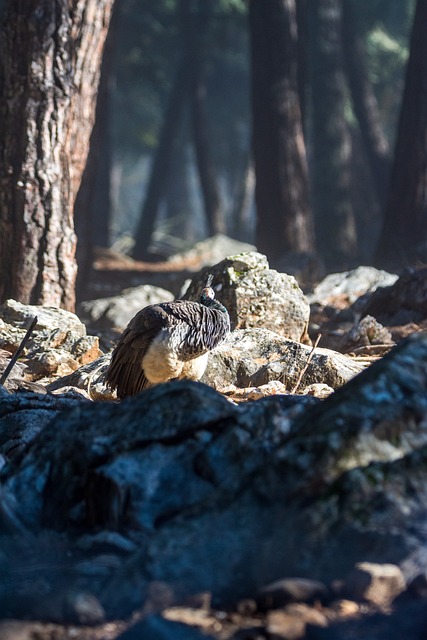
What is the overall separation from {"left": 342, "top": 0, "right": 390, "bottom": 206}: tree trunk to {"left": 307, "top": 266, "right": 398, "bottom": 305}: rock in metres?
7.02

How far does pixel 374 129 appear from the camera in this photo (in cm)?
1797

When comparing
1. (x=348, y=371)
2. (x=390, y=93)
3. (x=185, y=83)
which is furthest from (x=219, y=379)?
(x=390, y=93)

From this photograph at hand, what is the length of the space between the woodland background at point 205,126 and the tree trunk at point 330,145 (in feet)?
0.09

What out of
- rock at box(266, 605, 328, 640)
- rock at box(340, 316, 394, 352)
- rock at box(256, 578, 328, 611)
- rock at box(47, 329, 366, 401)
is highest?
rock at box(340, 316, 394, 352)

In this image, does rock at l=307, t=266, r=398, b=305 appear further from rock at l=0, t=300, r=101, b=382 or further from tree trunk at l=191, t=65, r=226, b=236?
tree trunk at l=191, t=65, r=226, b=236

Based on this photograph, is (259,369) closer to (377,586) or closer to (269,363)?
(269,363)

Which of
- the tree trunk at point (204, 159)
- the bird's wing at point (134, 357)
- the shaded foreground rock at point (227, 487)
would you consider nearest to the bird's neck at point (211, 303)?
the bird's wing at point (134, 357)

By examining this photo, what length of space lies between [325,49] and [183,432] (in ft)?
47.8

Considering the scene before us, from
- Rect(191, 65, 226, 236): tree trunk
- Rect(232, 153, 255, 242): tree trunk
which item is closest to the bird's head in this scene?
Rect(191, 65, 226, 236): tree trunk

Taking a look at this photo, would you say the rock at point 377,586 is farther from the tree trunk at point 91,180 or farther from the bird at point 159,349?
the tree trunk at point 91,180

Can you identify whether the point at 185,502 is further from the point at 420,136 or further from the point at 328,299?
the point at 420,136

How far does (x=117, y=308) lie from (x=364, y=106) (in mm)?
10445

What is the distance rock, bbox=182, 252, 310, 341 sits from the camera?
25.0ft

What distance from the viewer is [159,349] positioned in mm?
6211
